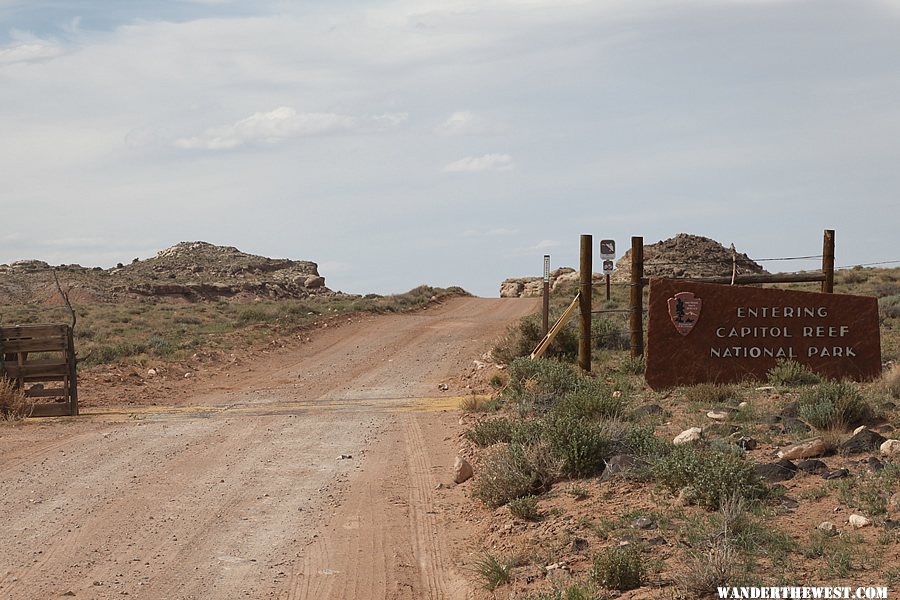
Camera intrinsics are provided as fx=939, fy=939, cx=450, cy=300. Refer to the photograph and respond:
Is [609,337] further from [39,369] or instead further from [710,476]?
[710,476]

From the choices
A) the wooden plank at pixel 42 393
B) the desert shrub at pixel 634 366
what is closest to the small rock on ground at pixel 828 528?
the desert shrub at pixel 634 366

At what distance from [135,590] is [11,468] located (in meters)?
5.48

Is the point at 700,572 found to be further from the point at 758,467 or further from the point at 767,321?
the point at 767,321

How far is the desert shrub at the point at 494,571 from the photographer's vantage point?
22.8ft

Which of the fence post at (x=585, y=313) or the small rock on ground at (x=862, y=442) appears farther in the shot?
the fence post at (x=585, y=313)

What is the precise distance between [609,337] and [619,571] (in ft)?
46.1

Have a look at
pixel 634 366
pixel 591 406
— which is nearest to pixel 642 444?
pixel 591 406

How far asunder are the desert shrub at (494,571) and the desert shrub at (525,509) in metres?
0.97

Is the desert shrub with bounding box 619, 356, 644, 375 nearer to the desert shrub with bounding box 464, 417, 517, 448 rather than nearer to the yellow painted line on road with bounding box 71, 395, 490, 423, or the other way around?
the yellow painted line on road with bounding box 71, 395, 490, 423

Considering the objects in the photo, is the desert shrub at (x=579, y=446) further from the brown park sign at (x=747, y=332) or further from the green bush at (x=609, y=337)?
the green bush at (x=609, y=337)

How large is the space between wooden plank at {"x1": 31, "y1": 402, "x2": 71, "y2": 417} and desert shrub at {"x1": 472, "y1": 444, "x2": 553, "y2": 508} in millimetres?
9790

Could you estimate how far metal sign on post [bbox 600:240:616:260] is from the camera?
2972 centimetres

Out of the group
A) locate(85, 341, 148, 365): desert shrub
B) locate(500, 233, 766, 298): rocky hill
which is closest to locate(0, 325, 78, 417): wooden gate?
locate(85, 341, 148, 365): desert shrub

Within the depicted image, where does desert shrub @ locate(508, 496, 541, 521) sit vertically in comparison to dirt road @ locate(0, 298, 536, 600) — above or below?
above
